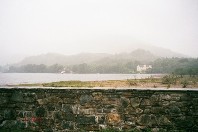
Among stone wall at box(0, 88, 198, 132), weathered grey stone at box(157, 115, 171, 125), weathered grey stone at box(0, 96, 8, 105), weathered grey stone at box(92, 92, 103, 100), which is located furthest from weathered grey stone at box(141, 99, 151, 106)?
weathered grey stone at box(0, 96, 8, 105)

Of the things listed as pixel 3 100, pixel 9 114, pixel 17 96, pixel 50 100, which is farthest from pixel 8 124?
pixel 50 100

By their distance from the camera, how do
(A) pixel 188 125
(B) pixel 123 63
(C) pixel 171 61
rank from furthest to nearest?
(B) pixel 123 63 < (C) pixel 171 61 < (A) pixel 188 125

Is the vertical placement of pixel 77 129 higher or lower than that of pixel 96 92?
lower

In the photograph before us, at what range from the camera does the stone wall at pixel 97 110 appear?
580 cm

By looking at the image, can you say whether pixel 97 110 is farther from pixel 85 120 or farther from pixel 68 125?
pixel 68 125

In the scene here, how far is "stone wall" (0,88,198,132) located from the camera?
19.0ft

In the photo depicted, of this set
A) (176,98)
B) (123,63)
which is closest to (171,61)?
(123,63)

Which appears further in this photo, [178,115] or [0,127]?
[0,127]

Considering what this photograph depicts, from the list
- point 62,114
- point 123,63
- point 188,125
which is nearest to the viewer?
point 188,125

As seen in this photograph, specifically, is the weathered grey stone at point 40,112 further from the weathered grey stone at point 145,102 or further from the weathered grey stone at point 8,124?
the weathered grey stone at point 145,102

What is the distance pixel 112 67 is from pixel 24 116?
299 ft

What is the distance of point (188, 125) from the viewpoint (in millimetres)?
5770

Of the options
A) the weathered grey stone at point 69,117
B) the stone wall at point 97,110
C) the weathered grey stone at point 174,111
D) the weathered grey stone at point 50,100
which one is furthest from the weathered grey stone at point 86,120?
the weathered grey stone at point 174,111

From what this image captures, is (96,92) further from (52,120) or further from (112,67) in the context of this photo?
(112,67)
